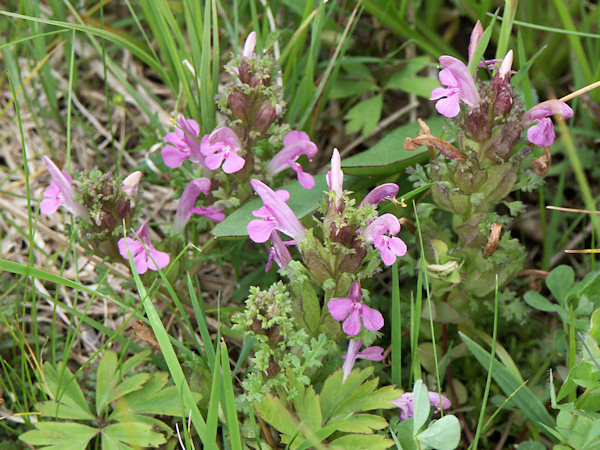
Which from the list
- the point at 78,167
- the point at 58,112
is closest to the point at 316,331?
the point at 78,167

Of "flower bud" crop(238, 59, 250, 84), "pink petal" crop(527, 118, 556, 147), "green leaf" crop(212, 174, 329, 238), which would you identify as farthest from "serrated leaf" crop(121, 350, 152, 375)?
"pink petal" crop(527, 118, 556, 147)

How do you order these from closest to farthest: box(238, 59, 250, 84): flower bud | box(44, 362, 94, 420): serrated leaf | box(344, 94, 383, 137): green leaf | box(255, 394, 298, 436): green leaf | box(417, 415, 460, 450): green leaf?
1. box(417, 415, 460, 450): green leaf
2. box(255, 394, 298, 436): green leaf
3. box(44, 362, 94, 420): serrated leaf
4. box(238, 59, 250, 84): flower bud
5. box(344, 94, 383, 137): green leaf

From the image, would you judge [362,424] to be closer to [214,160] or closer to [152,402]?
[152,402]

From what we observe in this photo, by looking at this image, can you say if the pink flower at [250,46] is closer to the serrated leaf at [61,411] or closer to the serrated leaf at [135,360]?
the serrated leaf at [135,360]

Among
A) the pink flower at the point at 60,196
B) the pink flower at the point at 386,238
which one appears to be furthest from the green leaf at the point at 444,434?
the pink flower at the point at 60,196

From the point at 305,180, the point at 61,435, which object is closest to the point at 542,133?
the point at 305,180

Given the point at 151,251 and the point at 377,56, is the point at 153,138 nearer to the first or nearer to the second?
the point at 151,251

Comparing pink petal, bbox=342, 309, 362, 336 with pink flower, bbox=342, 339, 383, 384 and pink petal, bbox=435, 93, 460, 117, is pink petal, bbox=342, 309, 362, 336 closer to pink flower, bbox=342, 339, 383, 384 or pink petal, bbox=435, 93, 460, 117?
pink flower, bbox=342, 339, 383, 384
